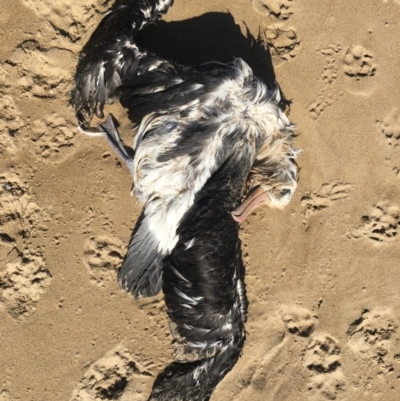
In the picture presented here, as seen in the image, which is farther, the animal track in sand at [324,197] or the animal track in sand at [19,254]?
the animal track in sand at [324,197]

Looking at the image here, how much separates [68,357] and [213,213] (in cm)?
204

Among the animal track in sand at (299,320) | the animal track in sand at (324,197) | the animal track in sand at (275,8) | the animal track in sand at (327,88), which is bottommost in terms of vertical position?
the animal track in sand at (299,320)

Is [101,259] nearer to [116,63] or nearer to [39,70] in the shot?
[116,63]

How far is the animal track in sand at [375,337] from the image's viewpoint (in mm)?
4652

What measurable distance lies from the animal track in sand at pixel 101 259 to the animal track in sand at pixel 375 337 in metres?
2.42

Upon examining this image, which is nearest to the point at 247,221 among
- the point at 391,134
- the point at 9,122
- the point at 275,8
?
the point at 391,134

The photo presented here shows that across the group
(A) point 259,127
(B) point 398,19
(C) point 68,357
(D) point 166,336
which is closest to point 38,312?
(C) point 68,357

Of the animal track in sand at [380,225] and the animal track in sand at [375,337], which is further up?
the animal track in sand at [380,225]

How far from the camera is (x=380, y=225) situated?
4.70m

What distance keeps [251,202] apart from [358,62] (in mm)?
1875

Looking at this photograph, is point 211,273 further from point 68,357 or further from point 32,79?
point 32,79

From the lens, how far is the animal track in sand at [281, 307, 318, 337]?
15.2ft

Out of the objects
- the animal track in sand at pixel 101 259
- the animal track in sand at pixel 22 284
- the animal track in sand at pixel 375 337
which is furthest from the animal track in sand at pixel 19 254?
the animal track in sand at pixel 375 337

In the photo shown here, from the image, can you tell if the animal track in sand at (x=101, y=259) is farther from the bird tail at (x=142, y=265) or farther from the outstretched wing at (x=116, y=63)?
the outstretched wing at (x=116, y=63)
